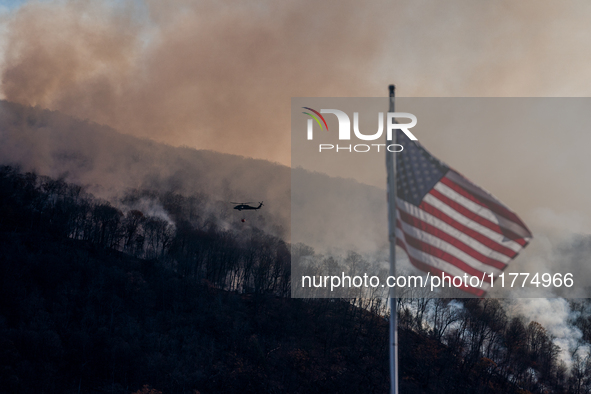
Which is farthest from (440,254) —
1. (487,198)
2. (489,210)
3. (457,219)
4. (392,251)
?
(392,251)

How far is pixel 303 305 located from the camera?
124125mm

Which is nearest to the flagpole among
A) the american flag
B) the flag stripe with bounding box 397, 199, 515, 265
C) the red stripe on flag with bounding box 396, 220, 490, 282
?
the american flag

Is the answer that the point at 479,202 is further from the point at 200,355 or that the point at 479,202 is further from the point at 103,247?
the point at 103,247

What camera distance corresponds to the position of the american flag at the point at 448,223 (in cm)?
1399

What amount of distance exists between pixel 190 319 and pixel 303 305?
3497 centimetres

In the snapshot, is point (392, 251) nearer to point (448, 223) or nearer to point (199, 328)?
point (448, 223)

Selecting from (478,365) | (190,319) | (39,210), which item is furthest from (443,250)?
(39,210)

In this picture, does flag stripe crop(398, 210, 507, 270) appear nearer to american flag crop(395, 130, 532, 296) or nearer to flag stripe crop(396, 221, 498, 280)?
american flag crop(395, 130, 532, 296)

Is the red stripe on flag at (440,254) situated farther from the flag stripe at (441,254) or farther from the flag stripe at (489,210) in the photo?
the flag stripe at (489,210)

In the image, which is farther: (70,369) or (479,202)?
(70,369)

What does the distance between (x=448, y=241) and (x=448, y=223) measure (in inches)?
24.6

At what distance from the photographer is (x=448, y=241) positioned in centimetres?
1445

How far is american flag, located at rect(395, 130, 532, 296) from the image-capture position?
14.0 m

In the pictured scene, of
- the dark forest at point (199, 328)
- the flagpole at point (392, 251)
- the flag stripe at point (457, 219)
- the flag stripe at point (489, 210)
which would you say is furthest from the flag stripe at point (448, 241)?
the dark forest at point (199, 328)
